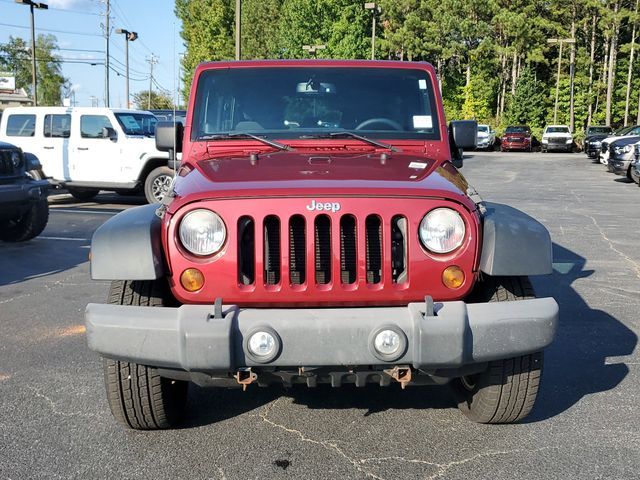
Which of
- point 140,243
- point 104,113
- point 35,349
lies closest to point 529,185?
point 104,113

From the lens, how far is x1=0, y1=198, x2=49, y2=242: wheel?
9305mm

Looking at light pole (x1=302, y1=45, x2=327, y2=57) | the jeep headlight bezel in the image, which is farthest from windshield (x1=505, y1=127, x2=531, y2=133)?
the jeep headlight bezel

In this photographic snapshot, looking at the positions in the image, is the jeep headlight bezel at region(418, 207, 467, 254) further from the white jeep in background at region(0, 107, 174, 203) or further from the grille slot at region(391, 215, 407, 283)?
the white jeep in background at region(0, 107, 174, 203)

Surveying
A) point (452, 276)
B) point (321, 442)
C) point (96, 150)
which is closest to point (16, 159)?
point (96, 150)

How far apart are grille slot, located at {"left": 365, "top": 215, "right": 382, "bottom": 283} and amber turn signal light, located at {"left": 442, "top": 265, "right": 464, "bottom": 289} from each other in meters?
0.29

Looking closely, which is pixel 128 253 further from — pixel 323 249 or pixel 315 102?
pixel 315 102

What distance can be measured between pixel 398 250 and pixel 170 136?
2052mm

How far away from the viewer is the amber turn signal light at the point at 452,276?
10.1ft

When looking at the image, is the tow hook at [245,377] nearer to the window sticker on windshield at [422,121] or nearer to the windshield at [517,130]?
the window sticker on windshield at [422,121]

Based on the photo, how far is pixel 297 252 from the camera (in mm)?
3102

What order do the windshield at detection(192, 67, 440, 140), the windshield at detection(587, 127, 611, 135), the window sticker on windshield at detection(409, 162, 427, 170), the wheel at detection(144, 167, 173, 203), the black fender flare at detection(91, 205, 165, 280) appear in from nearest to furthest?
the black fender flare at detection(91, 205, 165, 280) < the window sticker on windshield at detection(409, 162, 427, 170) < the windshield at detection(192, 67, 440, 140) < the wheel at detection(144, 167, 173, 203) < the windshield at detection(587, 127, 611, 135)

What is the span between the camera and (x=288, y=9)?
51.2m

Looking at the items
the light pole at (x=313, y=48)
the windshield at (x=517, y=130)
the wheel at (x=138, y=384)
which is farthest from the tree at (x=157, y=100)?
the windshield at (x=517, y=130)

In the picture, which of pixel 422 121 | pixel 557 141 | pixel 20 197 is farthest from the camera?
pixel 557 141
